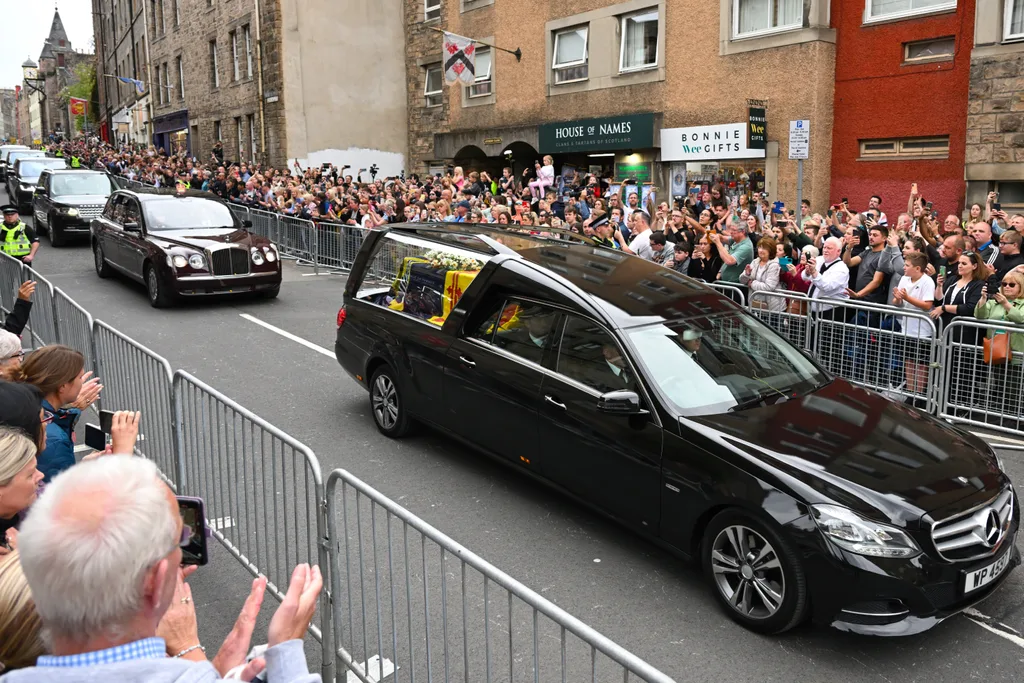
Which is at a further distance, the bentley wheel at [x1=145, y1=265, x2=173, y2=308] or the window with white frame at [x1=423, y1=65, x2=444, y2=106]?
the window with white frame at [x1=423, y1=65, x2=444, y2=106]

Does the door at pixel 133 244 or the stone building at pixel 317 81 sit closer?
the door at pixel 133 244

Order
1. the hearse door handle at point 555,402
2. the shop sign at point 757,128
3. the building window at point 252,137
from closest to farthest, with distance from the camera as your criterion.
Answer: the hearse door handle at point 555,402 < the shop sign at point 757,128 < the building window at point 252,137

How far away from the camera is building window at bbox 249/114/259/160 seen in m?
35.8

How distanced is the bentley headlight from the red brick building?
44.5 feet

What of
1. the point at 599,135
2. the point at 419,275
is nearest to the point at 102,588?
the point at 419,275

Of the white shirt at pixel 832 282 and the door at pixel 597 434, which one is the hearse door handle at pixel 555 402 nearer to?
the door at pixel 597 434

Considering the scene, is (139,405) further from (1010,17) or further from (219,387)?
(1010,17)

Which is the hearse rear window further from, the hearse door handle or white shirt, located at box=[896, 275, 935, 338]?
white shirt, located at box=[896, 275, 935, 338]

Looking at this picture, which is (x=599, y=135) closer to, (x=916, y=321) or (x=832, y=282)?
(x=832, y=282)

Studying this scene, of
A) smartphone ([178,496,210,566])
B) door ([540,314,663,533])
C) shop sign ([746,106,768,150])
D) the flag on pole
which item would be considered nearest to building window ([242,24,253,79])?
the flag on pole

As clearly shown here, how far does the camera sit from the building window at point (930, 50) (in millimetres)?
15742

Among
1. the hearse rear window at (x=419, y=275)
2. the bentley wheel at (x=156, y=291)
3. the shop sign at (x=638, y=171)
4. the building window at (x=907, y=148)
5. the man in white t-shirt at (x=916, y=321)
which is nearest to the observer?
the hearse rear window at (x=419, y=275)

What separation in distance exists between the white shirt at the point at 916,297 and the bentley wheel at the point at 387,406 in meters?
4.85

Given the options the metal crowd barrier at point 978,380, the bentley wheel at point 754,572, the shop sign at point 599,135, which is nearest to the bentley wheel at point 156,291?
the metal crowd barrier at point 978,380
